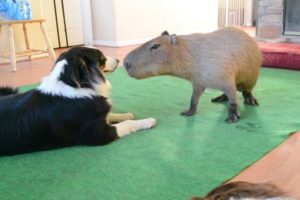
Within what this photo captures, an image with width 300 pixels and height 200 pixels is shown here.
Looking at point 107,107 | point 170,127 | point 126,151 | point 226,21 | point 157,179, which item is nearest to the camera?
point 157,179

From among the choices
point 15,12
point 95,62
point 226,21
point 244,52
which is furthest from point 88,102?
point 226,21

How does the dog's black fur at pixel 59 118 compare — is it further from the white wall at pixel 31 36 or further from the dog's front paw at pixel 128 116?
the white wall at pixel 31 36

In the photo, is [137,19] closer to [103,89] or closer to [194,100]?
[194,100]

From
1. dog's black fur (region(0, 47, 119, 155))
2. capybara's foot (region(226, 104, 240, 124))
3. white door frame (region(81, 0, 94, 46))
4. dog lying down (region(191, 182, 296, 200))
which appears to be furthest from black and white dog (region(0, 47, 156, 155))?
white door frame (region(81, 0, 94, 46))

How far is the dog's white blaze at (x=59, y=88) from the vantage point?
1757mm

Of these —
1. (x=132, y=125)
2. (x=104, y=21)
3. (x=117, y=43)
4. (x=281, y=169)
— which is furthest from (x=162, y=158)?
(x=104, y=21)

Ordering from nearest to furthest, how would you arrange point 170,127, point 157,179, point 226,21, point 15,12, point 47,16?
point 157,179 < point 170,127 < point 15,12 < point 47,16 < point 226,21

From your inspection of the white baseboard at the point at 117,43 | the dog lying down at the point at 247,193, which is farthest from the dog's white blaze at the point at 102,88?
the white baseboard at the point at 117,43

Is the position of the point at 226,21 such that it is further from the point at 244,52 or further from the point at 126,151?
the point at 126,151

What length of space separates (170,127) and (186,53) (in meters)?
0.47

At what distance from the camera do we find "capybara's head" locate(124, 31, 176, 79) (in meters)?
2.06

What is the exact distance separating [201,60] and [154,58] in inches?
11.3

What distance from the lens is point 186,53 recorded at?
2.08 metres

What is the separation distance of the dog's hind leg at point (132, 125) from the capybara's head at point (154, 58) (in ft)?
1.01
